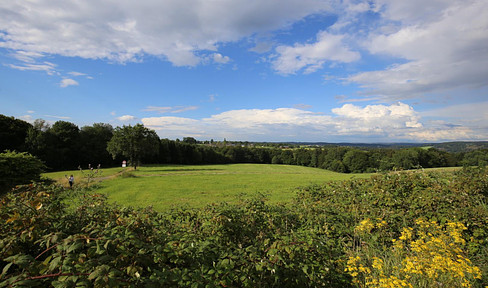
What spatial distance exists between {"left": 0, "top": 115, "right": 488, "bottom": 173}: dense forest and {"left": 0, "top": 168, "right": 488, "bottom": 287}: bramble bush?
23.9 metres

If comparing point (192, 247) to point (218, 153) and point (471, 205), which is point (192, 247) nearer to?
point (471, 205)

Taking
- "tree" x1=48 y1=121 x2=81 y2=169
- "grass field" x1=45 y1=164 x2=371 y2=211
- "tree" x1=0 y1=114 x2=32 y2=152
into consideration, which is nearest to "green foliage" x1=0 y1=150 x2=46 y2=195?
"grass field" x1=45 y1=164 x2=371 y2=211

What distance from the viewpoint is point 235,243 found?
11.8 ft

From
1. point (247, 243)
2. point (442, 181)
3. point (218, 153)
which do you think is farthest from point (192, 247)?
point (218, 153)

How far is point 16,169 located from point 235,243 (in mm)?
17591

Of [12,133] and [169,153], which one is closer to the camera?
[12,133]

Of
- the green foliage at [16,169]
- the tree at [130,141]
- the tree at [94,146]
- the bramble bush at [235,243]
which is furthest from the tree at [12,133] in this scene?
the bramble bush at [235,243]

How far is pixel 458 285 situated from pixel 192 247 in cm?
375

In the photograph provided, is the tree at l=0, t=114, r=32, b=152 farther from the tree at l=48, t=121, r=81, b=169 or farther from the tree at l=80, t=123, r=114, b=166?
the tree at l=80, t=123, r=114, b=166

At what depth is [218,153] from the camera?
245 ft

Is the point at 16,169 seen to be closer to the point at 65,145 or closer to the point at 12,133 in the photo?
the point at 12,133

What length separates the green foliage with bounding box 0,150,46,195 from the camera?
13297 millimetres

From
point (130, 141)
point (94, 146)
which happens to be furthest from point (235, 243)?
point (94, 146)

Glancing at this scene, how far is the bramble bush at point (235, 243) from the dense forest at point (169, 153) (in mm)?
23865
